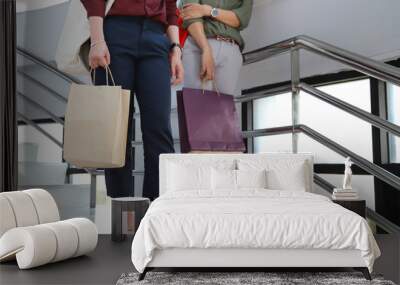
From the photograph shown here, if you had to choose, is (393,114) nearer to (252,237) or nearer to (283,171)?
(283,171)

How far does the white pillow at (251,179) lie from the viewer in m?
3.48

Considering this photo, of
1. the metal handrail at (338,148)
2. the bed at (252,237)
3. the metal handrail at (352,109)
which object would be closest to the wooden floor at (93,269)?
the bed at (252,237)

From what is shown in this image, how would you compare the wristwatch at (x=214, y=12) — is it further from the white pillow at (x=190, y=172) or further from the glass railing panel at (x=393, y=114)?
the glass railing panel at (x=393, y=114)

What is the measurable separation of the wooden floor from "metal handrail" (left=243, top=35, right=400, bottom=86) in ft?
3.85

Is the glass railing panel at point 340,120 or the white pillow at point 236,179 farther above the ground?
the glass railing panel at point 340,120

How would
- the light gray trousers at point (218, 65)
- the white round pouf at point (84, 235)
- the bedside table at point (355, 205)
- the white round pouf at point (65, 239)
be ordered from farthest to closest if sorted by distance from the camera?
the light gray trousers at point (218, 65) → the bedside table at point (355, 205) → the white round pouf at point (84, 235) → the white round pouf at point (65, 239)

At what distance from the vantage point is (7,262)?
303cm

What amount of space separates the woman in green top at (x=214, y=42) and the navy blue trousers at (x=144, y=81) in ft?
0.67

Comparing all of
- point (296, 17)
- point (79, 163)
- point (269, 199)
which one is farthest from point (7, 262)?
point (296, 17)

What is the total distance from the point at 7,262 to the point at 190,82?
1845 millimetres

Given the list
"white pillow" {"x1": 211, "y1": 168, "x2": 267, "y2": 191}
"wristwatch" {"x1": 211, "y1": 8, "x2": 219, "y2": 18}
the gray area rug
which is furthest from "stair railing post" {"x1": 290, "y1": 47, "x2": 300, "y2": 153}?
the gray area rug

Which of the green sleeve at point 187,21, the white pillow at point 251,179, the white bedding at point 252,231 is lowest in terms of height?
the white bedding at point 252,231

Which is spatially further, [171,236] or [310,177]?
[310,177]

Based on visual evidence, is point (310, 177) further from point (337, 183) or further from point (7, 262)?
point (7, 262)
